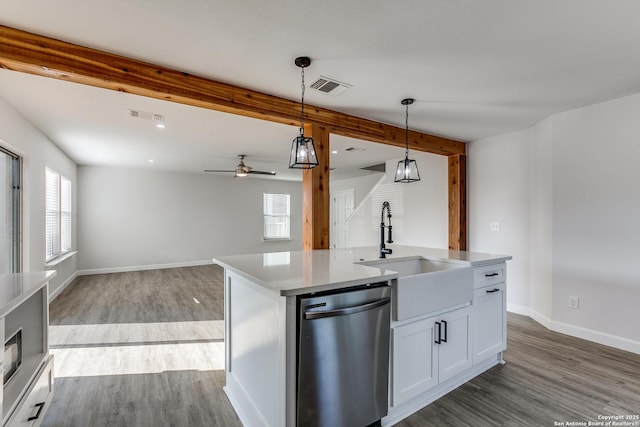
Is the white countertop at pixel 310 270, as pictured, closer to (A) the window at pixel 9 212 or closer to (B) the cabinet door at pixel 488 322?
(B) the cabinet door at pixel 488 322

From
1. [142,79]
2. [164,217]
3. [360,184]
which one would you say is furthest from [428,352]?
[164,217]

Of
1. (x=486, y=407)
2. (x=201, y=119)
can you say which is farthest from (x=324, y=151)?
(x=486, y=407)

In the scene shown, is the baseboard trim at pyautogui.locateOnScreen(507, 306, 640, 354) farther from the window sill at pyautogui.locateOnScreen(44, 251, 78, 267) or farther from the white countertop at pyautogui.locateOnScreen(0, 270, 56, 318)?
the window sill at pyautogui.locateOnScreen(44, 251, 78, 267)

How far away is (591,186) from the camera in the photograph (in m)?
3.23

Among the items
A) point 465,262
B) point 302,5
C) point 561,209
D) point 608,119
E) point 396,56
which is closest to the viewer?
point 302,5

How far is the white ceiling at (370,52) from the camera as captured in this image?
1.76m

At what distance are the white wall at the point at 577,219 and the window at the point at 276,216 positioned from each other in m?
6.32

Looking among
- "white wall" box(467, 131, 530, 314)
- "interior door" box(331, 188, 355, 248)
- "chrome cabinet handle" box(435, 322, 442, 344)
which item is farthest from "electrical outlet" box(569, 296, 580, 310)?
"interior door" box(331, 188, 355, 248)

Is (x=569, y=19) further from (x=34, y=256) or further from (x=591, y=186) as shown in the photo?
(x=34, y=256)

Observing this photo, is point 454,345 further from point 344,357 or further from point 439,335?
point 344,357

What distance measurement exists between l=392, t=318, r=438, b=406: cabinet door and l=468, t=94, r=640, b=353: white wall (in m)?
2.29

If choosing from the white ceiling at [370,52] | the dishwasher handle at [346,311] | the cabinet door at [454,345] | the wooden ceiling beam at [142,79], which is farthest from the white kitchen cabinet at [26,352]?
the cabinet door at [454,345]

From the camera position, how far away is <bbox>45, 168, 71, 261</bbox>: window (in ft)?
16.0

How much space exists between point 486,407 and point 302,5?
272 cm
